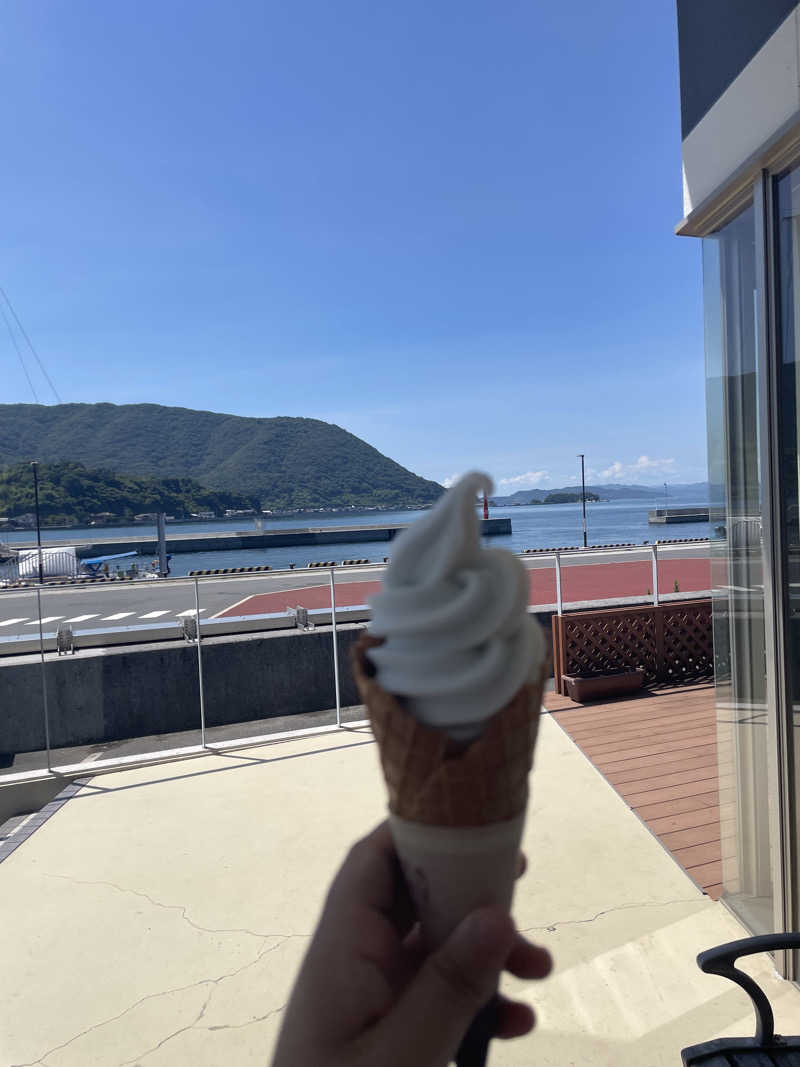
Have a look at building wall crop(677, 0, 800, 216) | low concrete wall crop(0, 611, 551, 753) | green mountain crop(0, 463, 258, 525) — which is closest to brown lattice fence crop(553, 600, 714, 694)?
low concrete wall crop(0, 611, 551, 753)

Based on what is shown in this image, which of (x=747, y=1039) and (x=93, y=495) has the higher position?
(x=93, y=495)

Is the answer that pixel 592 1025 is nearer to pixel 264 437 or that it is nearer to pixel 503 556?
pixel 503 556

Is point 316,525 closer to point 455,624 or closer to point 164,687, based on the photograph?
point 164,687

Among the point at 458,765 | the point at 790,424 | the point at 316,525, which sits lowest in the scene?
the point at 316,525

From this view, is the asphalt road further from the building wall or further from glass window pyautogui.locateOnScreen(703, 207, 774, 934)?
the building wall

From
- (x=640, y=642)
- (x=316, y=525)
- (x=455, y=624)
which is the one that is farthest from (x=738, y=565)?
(x=316, y=525)

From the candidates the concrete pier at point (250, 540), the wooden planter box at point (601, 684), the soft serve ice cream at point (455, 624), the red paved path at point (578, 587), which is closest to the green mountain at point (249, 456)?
the concrete pier at point (250, 540)

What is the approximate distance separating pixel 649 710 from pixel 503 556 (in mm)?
5080

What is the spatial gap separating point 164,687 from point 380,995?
28.4 ft

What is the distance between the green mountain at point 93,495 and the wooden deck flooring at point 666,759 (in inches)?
1734

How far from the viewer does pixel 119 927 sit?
8.98 ft

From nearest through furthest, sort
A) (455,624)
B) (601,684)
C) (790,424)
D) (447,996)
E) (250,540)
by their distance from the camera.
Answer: (447,996) < (455,624) < (790,424) < (601,684) < (250,540)

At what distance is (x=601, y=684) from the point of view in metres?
5.69

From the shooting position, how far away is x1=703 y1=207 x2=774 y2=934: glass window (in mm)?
2441
